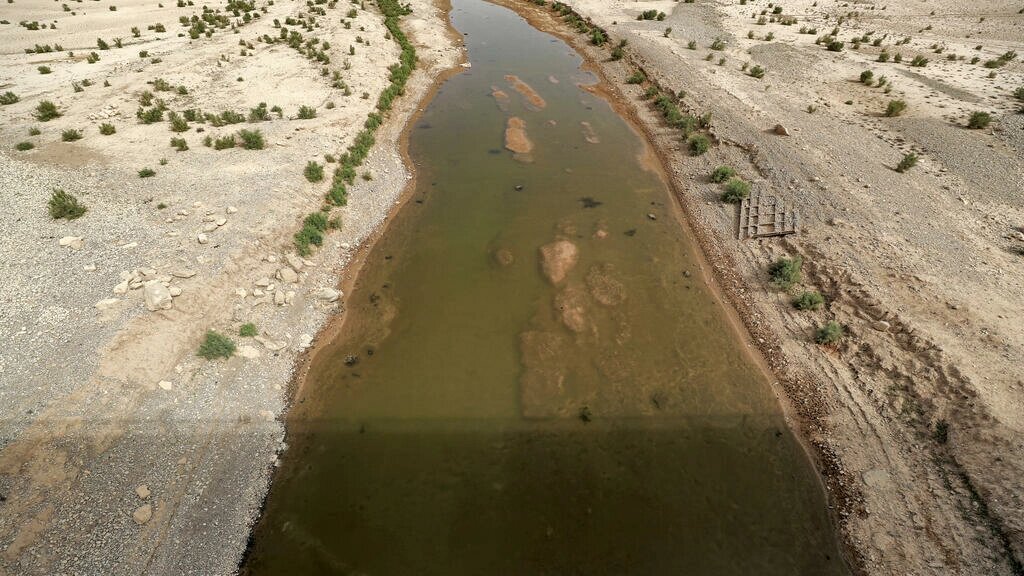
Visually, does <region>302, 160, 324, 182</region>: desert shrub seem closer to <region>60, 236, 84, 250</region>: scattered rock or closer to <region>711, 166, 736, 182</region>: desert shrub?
<region>60, 236, 84, 250</region>: scattered rock

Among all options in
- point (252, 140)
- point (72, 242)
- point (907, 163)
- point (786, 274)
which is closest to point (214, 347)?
point (72, 242)

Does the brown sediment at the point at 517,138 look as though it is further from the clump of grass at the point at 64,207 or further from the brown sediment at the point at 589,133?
the clump of grass at the point at 64,207

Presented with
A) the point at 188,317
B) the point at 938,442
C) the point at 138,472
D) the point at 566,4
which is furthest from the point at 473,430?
the point at 566,4

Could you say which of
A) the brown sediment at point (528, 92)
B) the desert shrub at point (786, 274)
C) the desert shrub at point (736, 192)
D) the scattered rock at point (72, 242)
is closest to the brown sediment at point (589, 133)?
the brown sediment at point (528, 92)

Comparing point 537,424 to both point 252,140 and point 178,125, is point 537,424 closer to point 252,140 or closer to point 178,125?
point 252,140

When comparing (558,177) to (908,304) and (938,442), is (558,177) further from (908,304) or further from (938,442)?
→ (938,442)

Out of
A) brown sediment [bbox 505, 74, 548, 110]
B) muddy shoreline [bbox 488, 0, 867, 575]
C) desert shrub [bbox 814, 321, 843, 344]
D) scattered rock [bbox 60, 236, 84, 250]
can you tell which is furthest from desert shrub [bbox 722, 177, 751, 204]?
scattered rock [bbox 60, 236, 84, 250]
